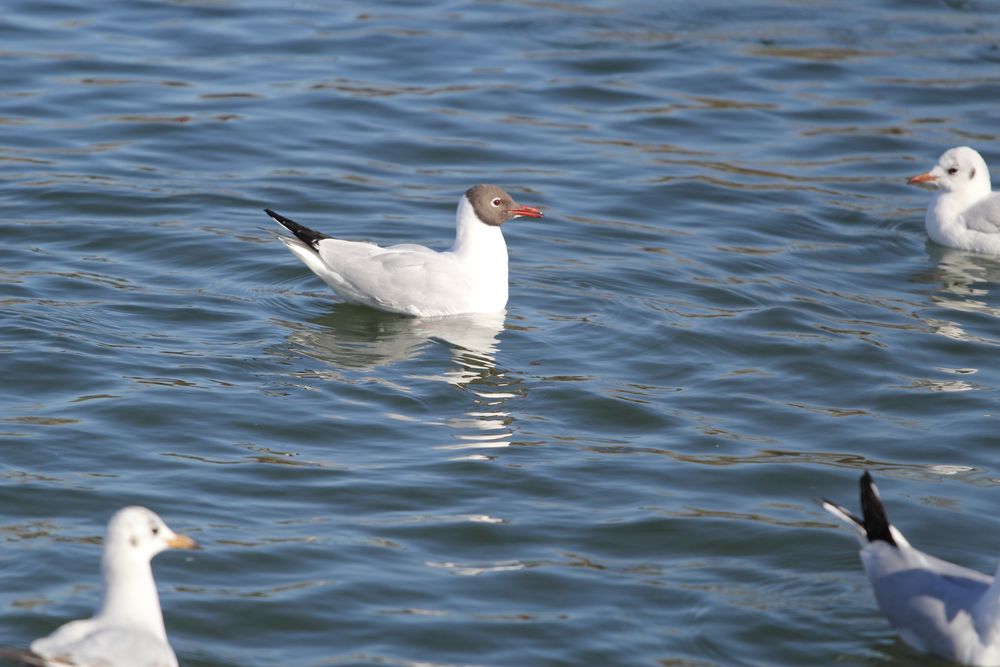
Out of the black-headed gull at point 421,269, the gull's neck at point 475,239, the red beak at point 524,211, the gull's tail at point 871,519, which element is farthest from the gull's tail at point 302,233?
the gull's tail at point 871,519

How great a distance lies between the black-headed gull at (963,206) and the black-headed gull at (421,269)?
3.97 metres

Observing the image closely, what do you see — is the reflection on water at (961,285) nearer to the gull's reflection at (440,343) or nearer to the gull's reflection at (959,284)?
the gull's reflection at (959,284)

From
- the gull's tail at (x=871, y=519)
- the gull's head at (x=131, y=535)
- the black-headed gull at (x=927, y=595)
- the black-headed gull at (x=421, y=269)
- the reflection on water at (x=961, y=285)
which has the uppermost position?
the black-headed gull at (x=421, y=269)

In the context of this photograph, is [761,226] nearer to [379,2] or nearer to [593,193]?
[593,193]

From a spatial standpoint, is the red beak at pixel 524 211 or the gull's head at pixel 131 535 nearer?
the gull's head at pixel 131 535

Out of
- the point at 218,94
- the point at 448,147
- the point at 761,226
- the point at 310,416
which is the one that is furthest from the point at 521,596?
the point at 218,94

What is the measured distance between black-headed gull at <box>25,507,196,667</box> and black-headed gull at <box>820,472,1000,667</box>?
280 centimetres

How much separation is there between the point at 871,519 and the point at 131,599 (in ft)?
10.1

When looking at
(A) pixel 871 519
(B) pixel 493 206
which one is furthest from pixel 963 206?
(A) pixel 871 519

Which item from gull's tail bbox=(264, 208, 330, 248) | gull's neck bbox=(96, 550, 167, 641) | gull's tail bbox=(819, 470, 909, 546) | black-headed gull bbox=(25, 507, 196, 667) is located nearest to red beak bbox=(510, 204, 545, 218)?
gull's tail bbox=(264, 208, 330, 248)

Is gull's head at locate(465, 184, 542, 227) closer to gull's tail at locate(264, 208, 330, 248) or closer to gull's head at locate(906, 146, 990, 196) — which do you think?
gull's tail at locate(264, 208, 330, 248)

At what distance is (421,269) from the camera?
10.8m

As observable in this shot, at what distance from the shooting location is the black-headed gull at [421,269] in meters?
10.8

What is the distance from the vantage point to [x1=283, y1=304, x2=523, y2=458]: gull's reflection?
9109 mm
